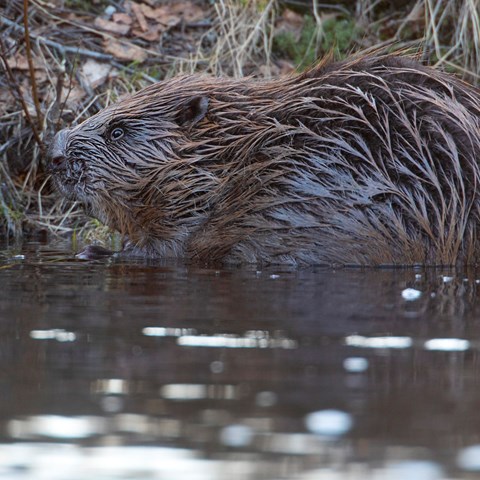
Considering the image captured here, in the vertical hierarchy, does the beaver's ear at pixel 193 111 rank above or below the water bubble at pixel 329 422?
above

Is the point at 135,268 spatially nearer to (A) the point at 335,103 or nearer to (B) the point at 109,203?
(B) the point at 109,203

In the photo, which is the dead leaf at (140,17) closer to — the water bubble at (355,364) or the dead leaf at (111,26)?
the dead leaf at (111,26)

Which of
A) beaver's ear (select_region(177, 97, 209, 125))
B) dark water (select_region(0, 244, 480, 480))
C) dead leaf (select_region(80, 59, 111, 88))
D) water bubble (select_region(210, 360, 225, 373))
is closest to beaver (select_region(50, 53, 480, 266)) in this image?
beaver's ear (select_region(177, 97, 209, 125))

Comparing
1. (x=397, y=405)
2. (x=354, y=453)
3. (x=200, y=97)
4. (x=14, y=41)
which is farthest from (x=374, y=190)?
(x=14, y=41)

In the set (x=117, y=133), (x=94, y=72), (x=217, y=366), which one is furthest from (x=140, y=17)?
(x=217, y=366)

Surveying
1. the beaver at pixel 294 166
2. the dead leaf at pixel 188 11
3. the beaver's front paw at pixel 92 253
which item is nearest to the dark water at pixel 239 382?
the beaver at pixel 294 166

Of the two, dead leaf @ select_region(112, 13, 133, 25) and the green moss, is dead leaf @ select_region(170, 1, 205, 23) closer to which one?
dead leaf @ select_region(112, 13, 133, 25)

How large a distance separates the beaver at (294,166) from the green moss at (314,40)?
256cm

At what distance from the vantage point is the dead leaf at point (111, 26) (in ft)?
29.1

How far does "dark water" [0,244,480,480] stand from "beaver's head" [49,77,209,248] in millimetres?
1503

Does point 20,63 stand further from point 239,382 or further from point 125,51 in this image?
point 239,382

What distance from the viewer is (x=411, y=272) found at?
17.0 ft

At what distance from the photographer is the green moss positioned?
8.61m

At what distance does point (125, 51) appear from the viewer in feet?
28.3
